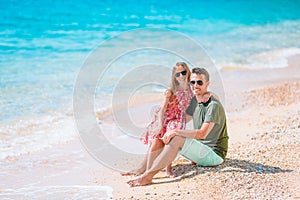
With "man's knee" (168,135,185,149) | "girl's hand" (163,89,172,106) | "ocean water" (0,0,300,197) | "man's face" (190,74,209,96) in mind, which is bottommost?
"man's knee" (168,135,185,149)

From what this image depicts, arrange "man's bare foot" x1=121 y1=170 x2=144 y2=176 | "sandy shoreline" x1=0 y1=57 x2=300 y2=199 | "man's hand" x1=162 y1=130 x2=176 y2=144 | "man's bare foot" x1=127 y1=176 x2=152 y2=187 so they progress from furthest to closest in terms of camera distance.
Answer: "man's bare foot" x1=121 y1=170 x2=144 y2=176 → "man's bare foot" x1=127 y1=176 x2=152 y2=187 → "man's hand" x1=162 y1=130 x2=176 y2=144 → "sandy shoreline" x1=0 y1=57 x2=300 y2=199

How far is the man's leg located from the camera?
4609 millimetres

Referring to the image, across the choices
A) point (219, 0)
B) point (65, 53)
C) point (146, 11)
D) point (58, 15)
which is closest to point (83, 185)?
point (65, 53)

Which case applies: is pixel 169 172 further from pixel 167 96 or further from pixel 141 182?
pixel 167 96

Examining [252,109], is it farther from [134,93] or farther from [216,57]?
[216,57]

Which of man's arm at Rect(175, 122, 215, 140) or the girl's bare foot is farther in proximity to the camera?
the girl's bare foot

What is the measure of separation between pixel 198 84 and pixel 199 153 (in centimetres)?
72

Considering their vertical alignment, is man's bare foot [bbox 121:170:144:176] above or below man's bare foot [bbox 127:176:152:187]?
above

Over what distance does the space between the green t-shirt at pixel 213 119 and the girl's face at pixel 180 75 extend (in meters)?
0.23

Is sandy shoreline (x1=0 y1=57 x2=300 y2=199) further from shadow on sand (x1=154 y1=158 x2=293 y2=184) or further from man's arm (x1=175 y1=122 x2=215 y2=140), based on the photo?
man's arm (x1=175 y1=122 x2=215 y2=140)

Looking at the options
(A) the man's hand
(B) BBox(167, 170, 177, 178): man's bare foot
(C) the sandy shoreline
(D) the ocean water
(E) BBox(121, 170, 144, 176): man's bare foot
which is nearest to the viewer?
(C) the sandy shoreline

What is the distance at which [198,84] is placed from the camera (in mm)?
4684

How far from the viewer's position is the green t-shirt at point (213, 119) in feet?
15.2

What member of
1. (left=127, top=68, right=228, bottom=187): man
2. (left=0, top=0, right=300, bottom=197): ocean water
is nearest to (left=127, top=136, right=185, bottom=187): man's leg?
(left=127, top=68, right=228, bottom=187): man
